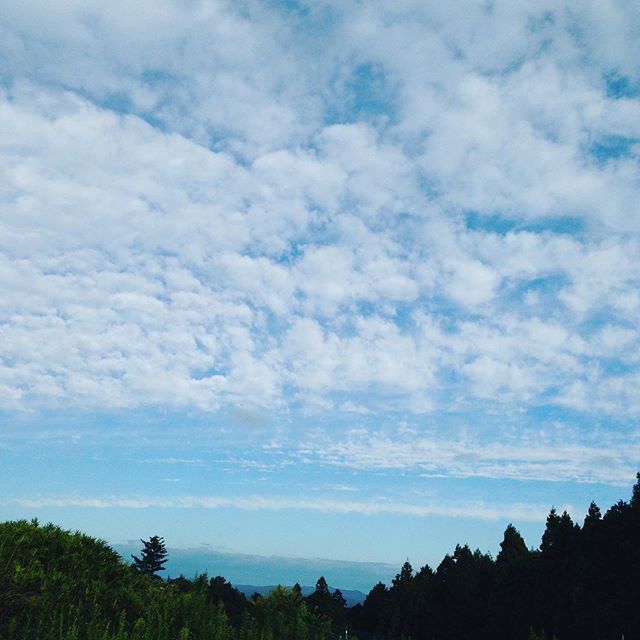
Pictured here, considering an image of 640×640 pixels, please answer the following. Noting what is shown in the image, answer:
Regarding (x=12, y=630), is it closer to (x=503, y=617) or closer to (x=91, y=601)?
(x=91, y=601)

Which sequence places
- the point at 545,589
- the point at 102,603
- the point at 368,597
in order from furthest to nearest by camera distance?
the point at 368,597, the point at 545,589, the point at 102,603

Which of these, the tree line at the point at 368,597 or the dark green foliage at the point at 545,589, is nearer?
the tree line at the point at 368,597

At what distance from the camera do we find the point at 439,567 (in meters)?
49.8

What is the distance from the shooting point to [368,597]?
64.3 meters

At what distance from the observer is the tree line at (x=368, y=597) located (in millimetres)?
9047

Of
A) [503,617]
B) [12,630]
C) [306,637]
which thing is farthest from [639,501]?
[12,630]

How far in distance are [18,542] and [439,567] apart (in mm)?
44794

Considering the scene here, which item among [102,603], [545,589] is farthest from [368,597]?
[102,603]

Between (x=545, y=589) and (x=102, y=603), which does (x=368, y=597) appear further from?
(x=102, y=603)

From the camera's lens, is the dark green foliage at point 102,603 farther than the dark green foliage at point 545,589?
No

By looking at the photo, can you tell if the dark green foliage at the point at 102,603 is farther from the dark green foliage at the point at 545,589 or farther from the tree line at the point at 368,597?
the dark green foliage at the point at 545,589

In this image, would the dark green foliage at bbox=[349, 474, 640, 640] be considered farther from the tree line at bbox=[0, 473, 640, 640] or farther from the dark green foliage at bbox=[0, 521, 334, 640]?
the dark green foliage at bbox=[0, 521, 334, 640]

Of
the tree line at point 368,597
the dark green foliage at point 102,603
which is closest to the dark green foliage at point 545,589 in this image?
the tree line at point 368,597

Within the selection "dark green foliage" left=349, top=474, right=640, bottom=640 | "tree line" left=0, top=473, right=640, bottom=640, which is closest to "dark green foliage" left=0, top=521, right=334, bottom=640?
"tree line" left=0, top=473, right=640, bottom=640
